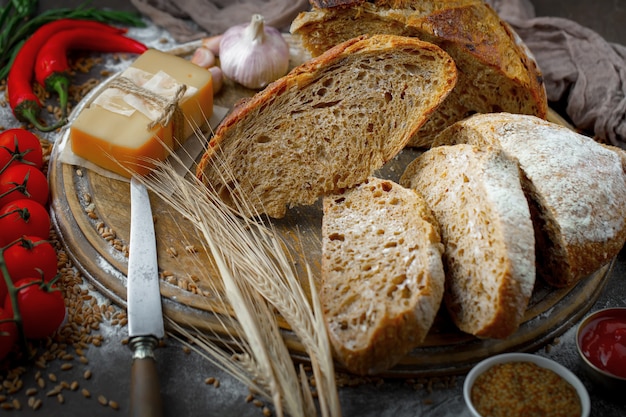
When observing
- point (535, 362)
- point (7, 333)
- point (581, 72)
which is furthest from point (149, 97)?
point (581, 72)

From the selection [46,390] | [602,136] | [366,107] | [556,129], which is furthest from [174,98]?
[602,136]

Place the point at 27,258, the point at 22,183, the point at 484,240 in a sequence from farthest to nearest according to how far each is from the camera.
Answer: the point at 22,183, the point at 27,258, the point at 484,240

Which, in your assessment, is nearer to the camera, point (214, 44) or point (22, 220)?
point (22, 220)

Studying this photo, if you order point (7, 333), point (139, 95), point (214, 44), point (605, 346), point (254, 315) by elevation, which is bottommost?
point (605, 346)

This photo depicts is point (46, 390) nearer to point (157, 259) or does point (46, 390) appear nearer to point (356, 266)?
point (157, 259)

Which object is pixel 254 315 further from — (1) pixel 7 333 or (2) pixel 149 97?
(2) pixel 149 97

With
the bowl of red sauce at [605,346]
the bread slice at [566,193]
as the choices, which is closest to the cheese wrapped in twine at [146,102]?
the bread slice at [566,193]

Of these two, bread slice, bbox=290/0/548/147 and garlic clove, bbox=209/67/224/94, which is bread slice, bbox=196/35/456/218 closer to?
bread slice, bbox=290/0/548/147
